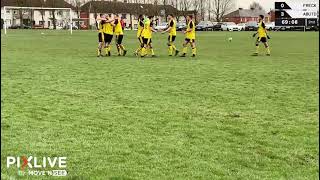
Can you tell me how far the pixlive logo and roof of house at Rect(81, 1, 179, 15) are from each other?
90778 mm

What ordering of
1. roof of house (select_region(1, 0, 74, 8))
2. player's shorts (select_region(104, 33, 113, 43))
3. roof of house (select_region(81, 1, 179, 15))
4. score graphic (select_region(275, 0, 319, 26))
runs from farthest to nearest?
roof of house (select_region(81, 1, 179, 15)), roof of house (select_region(1, 0, 74, 8)), player's shorts (select_region(104, 33, 113, 43)), score graphic (select_region(275, 0, 319, 26))

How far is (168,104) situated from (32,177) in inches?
192

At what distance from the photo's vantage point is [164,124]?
26.6 feet

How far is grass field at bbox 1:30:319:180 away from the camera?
5.93m

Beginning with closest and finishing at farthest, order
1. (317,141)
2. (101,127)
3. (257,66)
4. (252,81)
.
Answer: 1. (317,141)
2. (101,127)
3. (252,81)
4. (257,66)

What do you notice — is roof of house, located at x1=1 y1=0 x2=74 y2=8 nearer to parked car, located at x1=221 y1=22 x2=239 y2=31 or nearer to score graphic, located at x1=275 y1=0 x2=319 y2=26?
parked car, located at x1=221 y1=22 x2=239 y2=31

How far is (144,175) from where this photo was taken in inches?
219

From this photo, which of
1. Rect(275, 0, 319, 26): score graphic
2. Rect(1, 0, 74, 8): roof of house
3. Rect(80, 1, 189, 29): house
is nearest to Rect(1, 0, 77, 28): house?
Rect(1, 0, 74, 8): roof of house

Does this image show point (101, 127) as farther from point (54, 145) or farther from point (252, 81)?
point (252, 81)

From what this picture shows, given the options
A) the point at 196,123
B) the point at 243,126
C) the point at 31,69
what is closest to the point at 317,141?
the point at 243,126

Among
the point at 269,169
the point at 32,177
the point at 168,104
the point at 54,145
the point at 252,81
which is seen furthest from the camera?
the point at 252,81

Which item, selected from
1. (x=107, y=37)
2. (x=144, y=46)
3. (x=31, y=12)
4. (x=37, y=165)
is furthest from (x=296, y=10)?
(x=31, y=12)

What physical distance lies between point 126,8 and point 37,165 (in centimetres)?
9679

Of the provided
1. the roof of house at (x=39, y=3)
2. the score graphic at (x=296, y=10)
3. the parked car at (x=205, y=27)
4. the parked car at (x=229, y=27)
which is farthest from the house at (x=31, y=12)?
the score graphic at (x=296, y=10)
